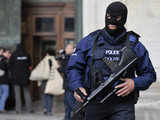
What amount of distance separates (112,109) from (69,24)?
6.36m

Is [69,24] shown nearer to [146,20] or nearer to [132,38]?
[146,20]

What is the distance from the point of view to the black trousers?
10.8 ft

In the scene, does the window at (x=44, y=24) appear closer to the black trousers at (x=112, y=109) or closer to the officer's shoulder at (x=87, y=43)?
the officer's shoulder at (x=87, y=43)

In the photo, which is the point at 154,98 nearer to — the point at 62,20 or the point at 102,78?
the point at 102,78

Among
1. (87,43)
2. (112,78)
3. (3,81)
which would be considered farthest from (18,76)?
(112,78)

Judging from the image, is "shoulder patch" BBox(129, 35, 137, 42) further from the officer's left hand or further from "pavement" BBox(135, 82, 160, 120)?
"pavement" BBox(135, 82, 160, 120)

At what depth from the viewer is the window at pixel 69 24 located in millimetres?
9469

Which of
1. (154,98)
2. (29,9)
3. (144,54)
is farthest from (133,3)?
(29,9)

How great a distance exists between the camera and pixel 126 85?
3137mm

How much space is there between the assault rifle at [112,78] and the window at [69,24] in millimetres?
6285

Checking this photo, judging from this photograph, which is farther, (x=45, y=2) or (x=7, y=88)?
(x=45, y=2)

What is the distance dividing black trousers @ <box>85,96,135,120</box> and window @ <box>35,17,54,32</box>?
21.2 feet

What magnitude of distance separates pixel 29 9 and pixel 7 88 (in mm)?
2258

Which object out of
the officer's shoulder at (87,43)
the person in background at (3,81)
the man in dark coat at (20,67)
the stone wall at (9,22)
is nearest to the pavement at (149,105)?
the man in dark coat at (20,67)
